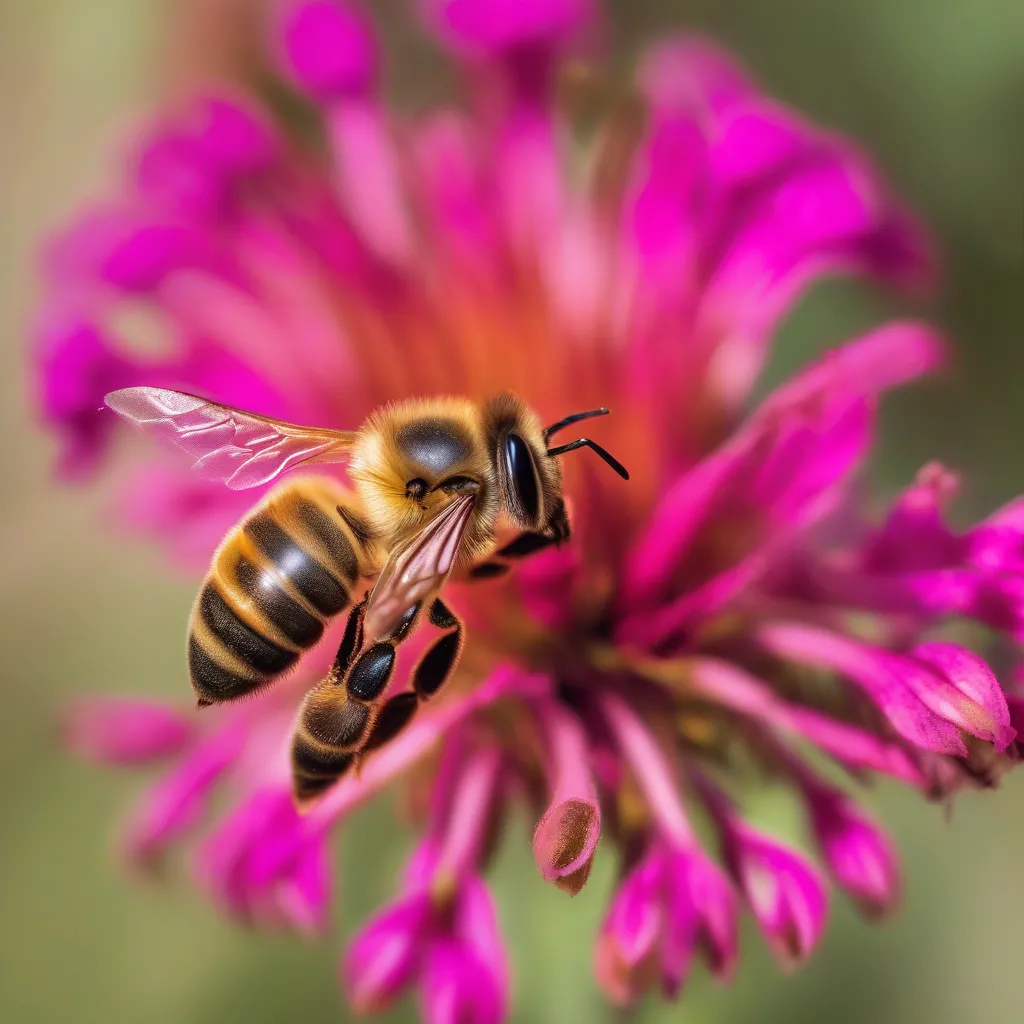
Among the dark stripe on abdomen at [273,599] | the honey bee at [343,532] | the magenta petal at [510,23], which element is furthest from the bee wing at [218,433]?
the magenta petal at [510,23]

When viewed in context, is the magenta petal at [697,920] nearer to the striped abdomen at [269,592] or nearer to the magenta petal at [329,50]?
the striped abdomen at [269,592]

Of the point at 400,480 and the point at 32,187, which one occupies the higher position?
the point at 32,187

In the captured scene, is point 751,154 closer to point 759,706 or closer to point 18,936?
point 759,706

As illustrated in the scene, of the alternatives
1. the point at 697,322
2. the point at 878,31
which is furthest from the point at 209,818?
the point at 878,31

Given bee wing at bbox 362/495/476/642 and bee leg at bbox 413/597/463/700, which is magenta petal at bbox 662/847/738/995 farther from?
bee wing at bbox 362/495/476/642

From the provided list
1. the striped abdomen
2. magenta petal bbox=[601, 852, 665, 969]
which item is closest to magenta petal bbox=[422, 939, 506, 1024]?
magenta petal bbox=[601, 852, 665, 969]

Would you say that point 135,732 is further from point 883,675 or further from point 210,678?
point 883,675
